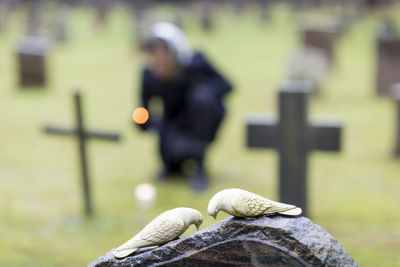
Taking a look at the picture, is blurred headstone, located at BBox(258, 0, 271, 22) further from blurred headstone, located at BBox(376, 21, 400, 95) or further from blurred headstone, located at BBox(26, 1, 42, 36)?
blurred headstone, located at BBox(376, 21, 400, 95)

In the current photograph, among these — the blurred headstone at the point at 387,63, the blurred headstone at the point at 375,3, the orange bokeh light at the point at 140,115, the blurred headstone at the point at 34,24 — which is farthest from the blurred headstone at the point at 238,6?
the orange bokeh light at the point at 140,115

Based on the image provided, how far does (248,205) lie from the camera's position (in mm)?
2512

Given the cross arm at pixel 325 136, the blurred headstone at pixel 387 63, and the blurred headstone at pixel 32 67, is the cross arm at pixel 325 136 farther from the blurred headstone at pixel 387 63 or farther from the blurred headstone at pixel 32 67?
the blurred headstone at pixel 32 67

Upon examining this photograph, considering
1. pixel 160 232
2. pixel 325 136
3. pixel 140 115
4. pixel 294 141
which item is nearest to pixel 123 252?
pixel 160 232

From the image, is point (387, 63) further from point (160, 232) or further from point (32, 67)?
point (160, 232)

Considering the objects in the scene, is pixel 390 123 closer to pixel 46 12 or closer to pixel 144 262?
pixel 144 262

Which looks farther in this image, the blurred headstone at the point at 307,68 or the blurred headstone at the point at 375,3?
the blurred headstone at the point at 375,3

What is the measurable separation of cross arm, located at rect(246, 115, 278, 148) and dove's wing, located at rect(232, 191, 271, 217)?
2528 mm

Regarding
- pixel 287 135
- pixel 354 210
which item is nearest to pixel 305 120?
pixel 287 135

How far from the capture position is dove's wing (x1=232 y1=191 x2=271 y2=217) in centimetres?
251

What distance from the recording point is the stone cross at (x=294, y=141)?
4875mm

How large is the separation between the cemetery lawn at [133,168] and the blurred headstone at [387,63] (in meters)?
0.25

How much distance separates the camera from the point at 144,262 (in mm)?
2629

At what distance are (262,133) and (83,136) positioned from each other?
139 centimetres
